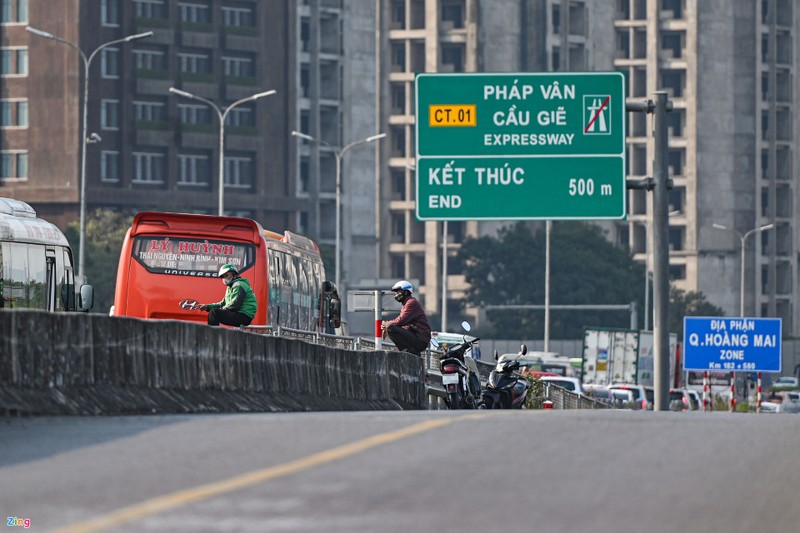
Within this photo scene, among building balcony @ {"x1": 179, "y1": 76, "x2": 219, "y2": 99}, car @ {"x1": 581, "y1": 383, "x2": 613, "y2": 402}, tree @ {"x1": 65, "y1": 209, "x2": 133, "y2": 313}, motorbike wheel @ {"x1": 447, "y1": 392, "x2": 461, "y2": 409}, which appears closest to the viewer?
motorbike wheel @ {"x1": 447, "y1": 392, "x2": 461, "y2": 409}

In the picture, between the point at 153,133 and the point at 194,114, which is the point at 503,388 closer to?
the point at 153,133

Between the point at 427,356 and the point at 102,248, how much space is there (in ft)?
228

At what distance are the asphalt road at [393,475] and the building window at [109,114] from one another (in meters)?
104

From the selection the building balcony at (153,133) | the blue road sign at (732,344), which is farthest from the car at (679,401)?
the building balcony at (153,133)

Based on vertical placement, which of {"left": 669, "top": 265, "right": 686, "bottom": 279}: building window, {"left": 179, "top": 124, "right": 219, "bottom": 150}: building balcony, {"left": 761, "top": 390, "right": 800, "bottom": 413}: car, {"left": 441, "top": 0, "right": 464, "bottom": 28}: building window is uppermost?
{"left": 441, "top": 0, "right": 464, "bottom": 28}: building window


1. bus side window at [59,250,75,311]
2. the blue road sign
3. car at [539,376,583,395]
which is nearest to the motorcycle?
bus side window at [59,250,75,311]

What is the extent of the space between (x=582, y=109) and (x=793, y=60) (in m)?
123

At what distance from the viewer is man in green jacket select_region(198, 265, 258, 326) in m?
27.2

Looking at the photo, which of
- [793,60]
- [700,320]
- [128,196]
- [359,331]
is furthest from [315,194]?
[700,320]

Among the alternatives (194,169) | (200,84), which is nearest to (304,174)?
(194,169)

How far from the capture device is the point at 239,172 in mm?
123312

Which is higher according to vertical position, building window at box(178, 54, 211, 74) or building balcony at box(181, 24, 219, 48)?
building balcony at box(181, 24, 219, 48)

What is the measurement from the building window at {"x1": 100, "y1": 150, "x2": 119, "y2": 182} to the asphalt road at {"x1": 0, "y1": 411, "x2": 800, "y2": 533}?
10433cm

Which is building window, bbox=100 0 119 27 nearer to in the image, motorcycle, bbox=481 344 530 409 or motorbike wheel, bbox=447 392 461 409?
motorcycle, bbox=481 344 530 409
